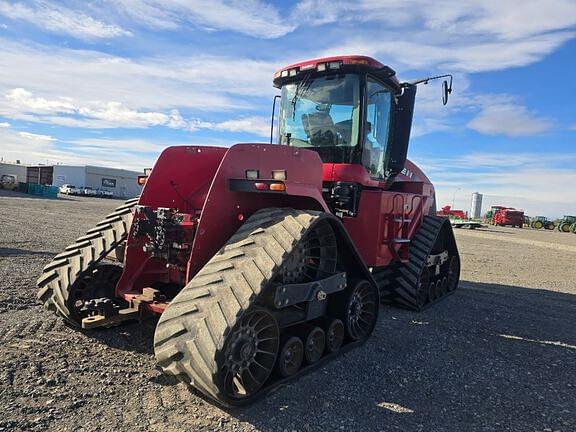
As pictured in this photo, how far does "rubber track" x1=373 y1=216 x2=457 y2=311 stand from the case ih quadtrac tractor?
0.07ft

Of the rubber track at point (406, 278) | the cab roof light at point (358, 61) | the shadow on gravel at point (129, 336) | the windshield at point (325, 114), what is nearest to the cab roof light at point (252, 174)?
the shadow on gravel at point (129, 336)

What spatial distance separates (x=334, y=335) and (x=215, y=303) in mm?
1810

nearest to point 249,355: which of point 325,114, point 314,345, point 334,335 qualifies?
point 314,345

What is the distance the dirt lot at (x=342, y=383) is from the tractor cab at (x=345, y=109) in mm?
2351

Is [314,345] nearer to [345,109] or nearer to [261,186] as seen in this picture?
[261,186]

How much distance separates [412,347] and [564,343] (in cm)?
232

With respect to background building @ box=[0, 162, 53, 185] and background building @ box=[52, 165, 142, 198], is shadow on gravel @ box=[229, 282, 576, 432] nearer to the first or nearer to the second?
background building @ box=[52, 165, 142, 198]

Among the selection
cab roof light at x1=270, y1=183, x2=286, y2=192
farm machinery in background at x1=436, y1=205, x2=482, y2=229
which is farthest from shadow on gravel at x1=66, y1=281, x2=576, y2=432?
farm machinery in background at x1=436, y1=205, x2=482, y2=229

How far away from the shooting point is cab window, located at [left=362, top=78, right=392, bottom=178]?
244 inches

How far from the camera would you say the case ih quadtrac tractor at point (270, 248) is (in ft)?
A: 11.2

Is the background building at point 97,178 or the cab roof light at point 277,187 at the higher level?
the background building at point 97,178

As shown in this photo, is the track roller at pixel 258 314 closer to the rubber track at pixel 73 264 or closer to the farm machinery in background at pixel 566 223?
the rubber track at pixel 73 264

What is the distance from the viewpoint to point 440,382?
4.38 m

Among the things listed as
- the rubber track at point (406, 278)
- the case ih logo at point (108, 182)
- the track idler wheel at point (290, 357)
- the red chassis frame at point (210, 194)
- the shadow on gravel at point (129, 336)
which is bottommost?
the shadow on gravel at point (129, 336)
